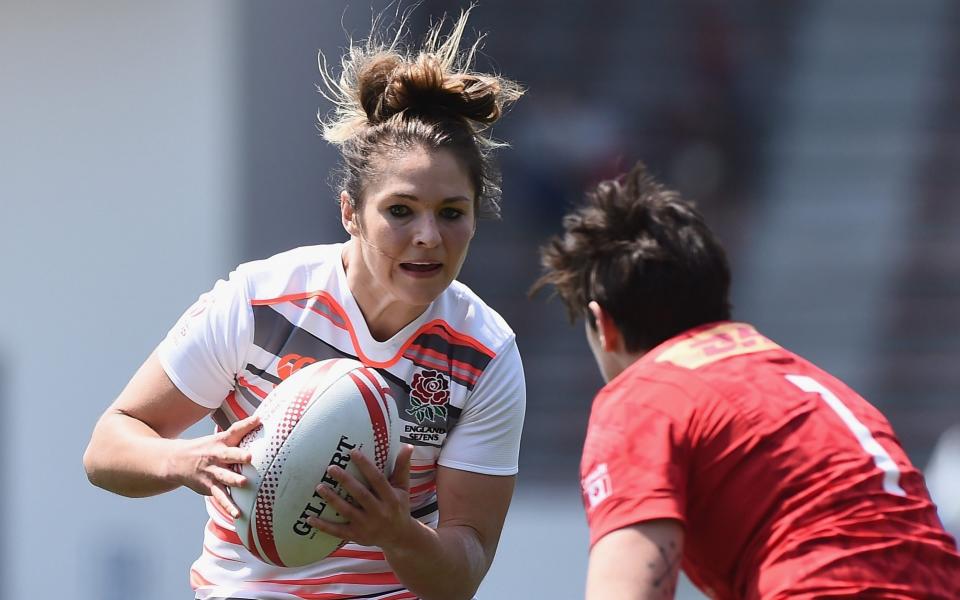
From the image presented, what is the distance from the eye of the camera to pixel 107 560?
8.23 meters

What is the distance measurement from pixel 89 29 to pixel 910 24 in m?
6.82

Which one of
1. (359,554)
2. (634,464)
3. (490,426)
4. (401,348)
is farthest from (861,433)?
(359,554)

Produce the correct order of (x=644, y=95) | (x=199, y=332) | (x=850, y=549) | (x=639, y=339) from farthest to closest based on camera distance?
(x=644, y=95) → (x=199, y=332) → (x=639, y=339) → (x=850, y=549)

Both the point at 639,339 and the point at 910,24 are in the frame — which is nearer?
the point at 639,339

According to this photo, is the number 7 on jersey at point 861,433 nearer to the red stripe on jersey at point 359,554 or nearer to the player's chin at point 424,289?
the player's chin at point 424,289

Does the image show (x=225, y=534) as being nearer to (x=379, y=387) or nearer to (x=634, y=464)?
(x=379, y=387)

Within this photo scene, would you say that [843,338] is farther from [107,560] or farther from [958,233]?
[107,560]

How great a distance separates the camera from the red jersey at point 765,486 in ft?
8.10

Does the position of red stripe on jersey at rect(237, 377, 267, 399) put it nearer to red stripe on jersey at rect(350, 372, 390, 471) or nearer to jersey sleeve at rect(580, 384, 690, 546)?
red stripe on jersey at rect(350, 372, 390, 471)

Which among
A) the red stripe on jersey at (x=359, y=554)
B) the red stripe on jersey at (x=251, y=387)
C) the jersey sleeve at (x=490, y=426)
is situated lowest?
the red stripe on jersey at (x=359, y=554)

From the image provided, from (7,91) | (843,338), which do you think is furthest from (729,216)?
(7,91)

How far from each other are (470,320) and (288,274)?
1.42ft

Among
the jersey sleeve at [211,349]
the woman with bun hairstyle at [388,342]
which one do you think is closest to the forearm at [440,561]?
the woman with bun hairstyle at [388,342]

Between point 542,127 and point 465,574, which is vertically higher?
point 542,127
